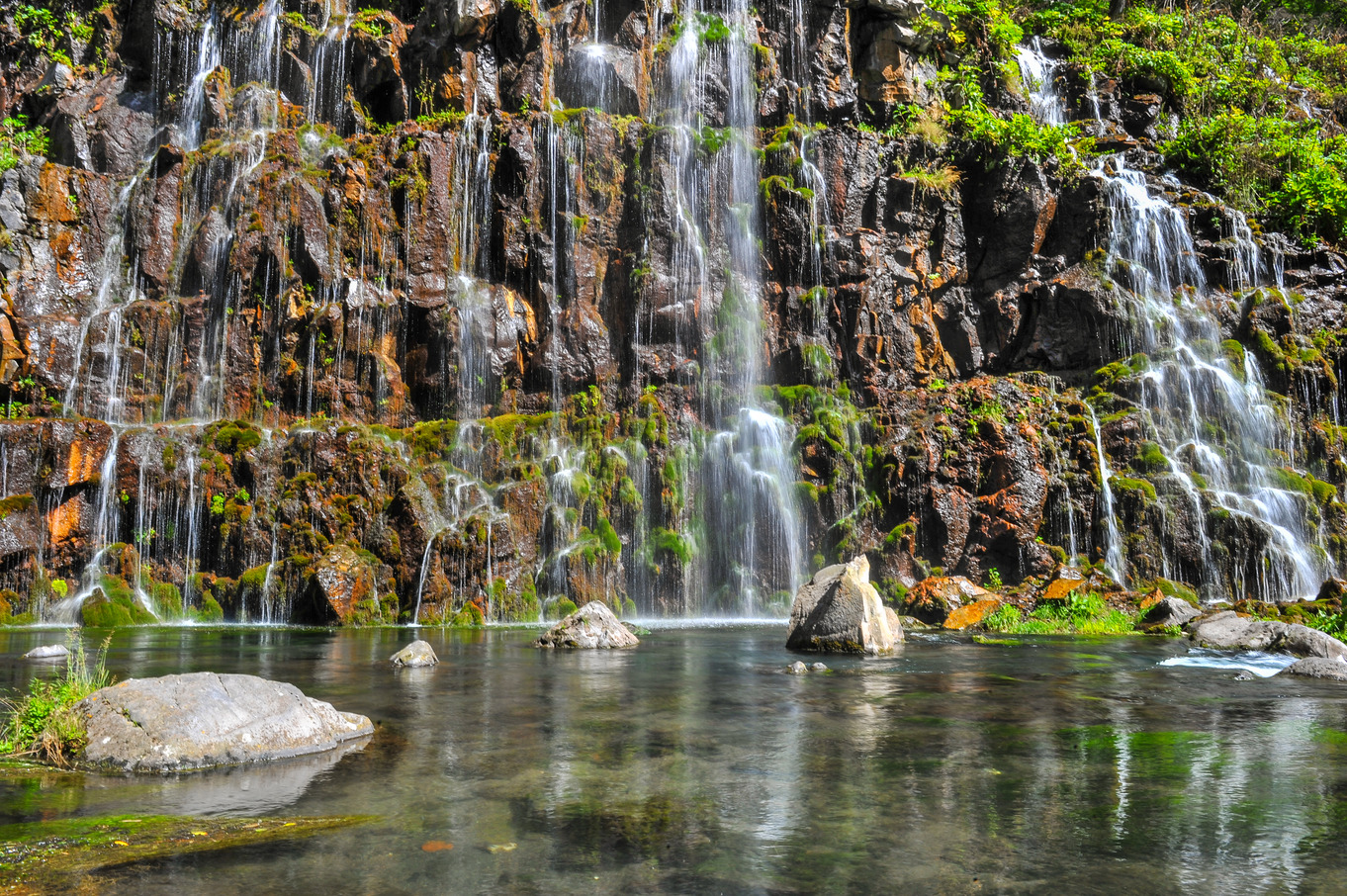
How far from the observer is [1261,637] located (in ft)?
51.9

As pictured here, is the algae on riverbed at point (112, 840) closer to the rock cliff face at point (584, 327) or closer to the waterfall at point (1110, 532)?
the rock cliff face at point (584, 327)

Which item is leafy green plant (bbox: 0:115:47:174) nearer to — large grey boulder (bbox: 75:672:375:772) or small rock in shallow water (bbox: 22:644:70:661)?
small rock in shallow water (bbox: 22:644:70:661)

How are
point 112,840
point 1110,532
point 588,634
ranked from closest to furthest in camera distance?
point 112,840 < point 588,634 < point 1110,532

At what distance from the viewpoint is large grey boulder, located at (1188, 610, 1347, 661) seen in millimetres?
13406

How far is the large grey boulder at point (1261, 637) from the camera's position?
44.0 feet

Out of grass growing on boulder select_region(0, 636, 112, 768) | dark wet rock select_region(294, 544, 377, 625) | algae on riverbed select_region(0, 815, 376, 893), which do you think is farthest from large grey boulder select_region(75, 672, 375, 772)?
dark wet rock select_region(294, 544, 377, 625)

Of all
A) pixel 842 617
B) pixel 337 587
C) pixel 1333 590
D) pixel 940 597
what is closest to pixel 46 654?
pixel 337 587

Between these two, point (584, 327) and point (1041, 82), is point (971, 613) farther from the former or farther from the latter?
point (1041, 82)

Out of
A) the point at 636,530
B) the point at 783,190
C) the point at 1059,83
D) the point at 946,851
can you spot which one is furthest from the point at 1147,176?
the point at 946,851

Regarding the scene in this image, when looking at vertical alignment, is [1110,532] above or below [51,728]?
above

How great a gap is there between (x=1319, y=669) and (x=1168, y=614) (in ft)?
27.3

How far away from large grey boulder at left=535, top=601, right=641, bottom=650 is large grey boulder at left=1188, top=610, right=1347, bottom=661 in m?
11.0

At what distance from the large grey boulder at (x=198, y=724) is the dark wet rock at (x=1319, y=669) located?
492 inches

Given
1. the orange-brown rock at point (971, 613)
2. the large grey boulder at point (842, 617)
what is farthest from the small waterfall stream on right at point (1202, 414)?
the large grey boulder at point (842, 617)
